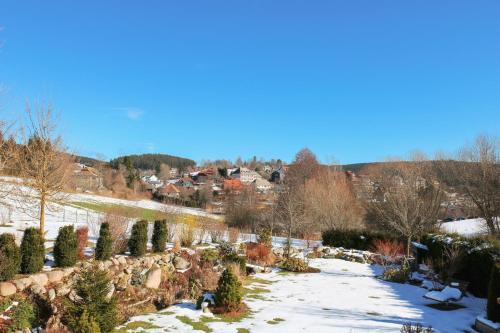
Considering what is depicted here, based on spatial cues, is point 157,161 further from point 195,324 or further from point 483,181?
point 195,324

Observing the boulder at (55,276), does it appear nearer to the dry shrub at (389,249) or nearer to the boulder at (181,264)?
the boulder at (181,264)

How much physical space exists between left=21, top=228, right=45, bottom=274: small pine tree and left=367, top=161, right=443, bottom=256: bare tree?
15.1 metres

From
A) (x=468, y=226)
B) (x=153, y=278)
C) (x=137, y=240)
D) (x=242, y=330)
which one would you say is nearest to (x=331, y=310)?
(x=242, y=330)

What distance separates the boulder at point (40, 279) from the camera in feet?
26.2

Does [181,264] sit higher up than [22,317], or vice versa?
[181,264]

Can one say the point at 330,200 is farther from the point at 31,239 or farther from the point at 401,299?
the point at 31,239

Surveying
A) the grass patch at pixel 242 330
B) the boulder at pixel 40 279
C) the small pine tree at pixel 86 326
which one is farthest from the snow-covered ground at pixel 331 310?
the boulder at pixel 40 279

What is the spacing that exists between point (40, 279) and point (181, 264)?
17.3 ft

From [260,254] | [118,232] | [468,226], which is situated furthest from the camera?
[468,226]

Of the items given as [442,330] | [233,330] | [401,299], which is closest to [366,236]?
[401,299]

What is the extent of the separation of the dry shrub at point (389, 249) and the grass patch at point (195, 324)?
1233 cm

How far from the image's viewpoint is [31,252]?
8.23m

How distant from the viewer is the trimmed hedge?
36.8 feet

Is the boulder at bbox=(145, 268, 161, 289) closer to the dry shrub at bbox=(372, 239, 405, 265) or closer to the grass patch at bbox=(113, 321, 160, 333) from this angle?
the grass patch at bbox=(113, 321, 160, 333)
